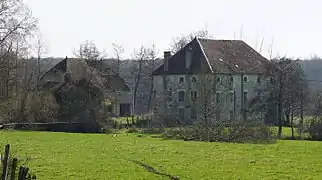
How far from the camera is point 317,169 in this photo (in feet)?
90.4

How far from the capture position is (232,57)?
283 feet

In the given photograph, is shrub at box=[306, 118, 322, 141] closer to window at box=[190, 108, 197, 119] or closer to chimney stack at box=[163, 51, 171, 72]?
window at box=[190, 108, 197, 119]

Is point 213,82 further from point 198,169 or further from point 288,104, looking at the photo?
point 198,169

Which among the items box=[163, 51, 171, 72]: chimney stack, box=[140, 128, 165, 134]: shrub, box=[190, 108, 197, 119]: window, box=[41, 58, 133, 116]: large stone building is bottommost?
box=[140, 128, 165, 134]: shrub

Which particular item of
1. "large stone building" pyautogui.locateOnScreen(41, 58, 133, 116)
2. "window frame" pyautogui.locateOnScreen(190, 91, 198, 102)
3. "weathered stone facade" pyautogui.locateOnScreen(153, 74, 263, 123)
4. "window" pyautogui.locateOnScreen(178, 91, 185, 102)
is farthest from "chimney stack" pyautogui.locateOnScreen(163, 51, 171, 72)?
"large stone building" pyautogui.locateOnScreen(41, 58, 133, 116)

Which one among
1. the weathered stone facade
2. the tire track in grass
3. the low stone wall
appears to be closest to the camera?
the tire track in grass

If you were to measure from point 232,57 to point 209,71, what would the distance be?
10.0 meters

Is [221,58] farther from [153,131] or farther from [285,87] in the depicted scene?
[153,131]

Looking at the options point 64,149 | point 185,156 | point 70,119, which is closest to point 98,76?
point 70,119

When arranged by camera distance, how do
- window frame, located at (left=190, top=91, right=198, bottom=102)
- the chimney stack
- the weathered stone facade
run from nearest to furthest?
window frame, located at (left=190, top=91, right=198, bottom=102), the weathered stone facade, the chimney stack

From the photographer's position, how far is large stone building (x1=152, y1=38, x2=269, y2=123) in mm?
81000

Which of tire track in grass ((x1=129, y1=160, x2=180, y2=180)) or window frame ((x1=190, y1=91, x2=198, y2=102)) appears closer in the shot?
tire track in grass ((x1=129, y1=160, x2=180, y2=180))

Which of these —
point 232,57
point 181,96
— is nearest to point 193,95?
point 181,96

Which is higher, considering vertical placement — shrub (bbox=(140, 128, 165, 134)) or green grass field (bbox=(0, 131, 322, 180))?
shrub (bbox=(140, 128, 165, 134))
